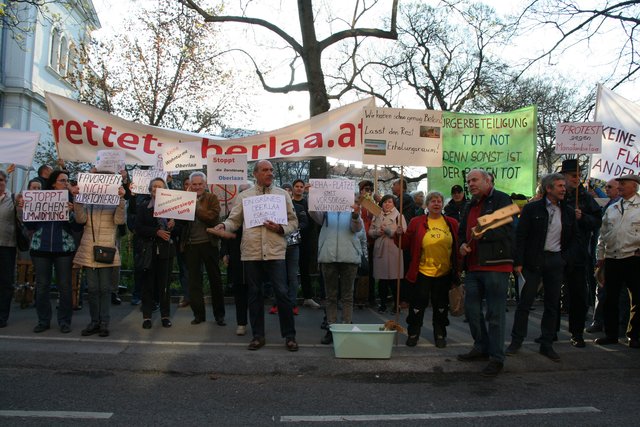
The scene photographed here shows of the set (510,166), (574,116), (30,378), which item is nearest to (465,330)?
(510,166)

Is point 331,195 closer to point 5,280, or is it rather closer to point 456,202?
point 456,202

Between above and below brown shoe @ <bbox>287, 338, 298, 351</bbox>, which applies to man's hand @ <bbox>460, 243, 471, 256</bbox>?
above

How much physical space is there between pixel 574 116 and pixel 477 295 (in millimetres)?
34594

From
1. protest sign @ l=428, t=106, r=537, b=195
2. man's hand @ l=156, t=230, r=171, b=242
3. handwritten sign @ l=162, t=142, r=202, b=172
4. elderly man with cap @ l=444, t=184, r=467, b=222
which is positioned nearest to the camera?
man's hand @ l=156, t=230, r=171, b=242

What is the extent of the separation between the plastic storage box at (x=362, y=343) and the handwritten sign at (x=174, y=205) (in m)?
2.40

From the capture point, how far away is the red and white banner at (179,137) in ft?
26.7

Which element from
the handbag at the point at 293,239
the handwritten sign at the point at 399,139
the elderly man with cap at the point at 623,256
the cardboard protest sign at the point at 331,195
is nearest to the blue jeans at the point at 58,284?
the handbag at the point at 293,239

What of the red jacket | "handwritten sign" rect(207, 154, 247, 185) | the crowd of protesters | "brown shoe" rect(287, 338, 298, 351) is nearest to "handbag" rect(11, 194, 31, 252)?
the crowd of protesters

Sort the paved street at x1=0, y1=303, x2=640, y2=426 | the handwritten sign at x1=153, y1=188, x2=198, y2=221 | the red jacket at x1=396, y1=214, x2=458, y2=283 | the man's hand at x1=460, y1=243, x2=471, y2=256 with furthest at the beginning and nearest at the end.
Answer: the handwritten sign at x1=153, y1=188, x2=198, y2=221, the red jacket at x1=396, y1=214, x2=458, y2=283, the man's hand at x1=460, y1=243, x2=471, y2=256, the paved street at x1=0, y1=303, x2=640, y2=426

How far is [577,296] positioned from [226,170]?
15.6 feet

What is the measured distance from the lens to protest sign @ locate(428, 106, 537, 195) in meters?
8.85

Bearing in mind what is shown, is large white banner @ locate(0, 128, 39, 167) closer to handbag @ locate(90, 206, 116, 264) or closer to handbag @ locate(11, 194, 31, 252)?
handbag @ locate(11, 194, 31, 252)

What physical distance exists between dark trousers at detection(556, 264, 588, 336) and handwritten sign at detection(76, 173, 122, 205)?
555 centimetres

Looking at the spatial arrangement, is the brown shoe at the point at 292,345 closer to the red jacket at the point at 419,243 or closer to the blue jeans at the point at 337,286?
the blue jeans at the point at 337,286
